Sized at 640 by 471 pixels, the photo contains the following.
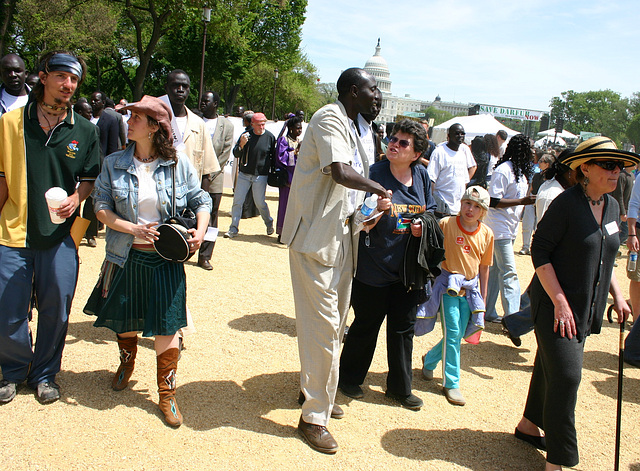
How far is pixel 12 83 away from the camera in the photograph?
18.3 feet

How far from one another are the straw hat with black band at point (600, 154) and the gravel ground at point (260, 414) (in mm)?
1929

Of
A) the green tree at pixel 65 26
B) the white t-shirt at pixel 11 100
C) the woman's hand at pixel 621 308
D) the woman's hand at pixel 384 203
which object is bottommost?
the woman's hand at pixel 621 308

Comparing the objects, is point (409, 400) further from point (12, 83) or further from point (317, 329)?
point (12, 83)

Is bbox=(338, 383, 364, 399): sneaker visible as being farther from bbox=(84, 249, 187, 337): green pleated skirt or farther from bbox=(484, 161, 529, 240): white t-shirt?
bbox=(484, 161, 529, 240): white t-shirt

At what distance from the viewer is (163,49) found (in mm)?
37969

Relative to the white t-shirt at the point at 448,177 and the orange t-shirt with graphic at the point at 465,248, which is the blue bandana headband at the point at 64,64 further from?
the white t-shirt at the point at 448,177

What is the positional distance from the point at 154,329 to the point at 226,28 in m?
29.2

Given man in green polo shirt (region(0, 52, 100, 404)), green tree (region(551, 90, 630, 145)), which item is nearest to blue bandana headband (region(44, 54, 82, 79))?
man in green polo shirt (region(0, 52, 100, 404))

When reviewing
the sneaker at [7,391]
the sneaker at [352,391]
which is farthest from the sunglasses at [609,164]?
the sneaker at [7,391]

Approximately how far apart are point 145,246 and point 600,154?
9.15 feet

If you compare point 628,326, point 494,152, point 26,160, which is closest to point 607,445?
point 628,326

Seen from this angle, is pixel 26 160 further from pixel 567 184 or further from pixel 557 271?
pixel 567 184

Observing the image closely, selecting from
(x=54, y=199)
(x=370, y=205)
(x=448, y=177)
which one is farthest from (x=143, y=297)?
(x=448, y=177)

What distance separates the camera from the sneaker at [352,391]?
4.06 m
